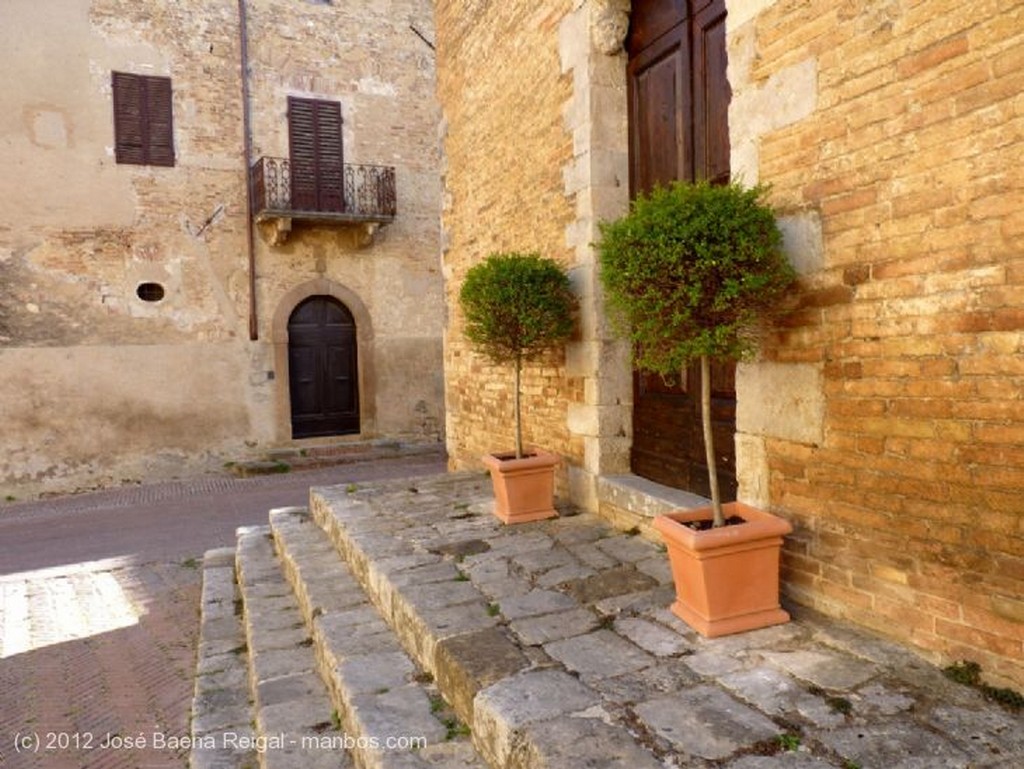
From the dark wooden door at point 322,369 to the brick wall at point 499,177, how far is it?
5.44 m

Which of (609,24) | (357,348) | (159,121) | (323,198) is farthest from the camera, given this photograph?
(357,348)

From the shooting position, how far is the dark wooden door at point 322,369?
11859 millimetres

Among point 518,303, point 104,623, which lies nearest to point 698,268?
point 518,303

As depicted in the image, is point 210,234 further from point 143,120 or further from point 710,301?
point 710,301

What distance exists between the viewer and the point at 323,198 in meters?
11.5

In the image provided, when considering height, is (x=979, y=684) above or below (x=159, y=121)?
below

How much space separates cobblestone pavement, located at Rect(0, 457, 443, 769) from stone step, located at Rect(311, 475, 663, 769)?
1.20m

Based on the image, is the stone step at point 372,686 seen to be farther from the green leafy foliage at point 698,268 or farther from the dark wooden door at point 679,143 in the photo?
the dark wooden door at point 679,143

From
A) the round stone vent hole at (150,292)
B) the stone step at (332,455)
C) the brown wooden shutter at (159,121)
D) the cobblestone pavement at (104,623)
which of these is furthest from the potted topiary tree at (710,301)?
the brown wooden shutter at (159,121)

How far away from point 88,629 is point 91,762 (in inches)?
73.9

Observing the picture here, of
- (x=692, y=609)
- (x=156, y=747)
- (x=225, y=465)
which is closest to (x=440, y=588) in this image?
(x=692, y=609)

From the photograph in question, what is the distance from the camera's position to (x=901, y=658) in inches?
94.7

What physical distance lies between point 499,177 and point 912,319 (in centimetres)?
409

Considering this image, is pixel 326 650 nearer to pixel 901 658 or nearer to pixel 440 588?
pixel 440 588
